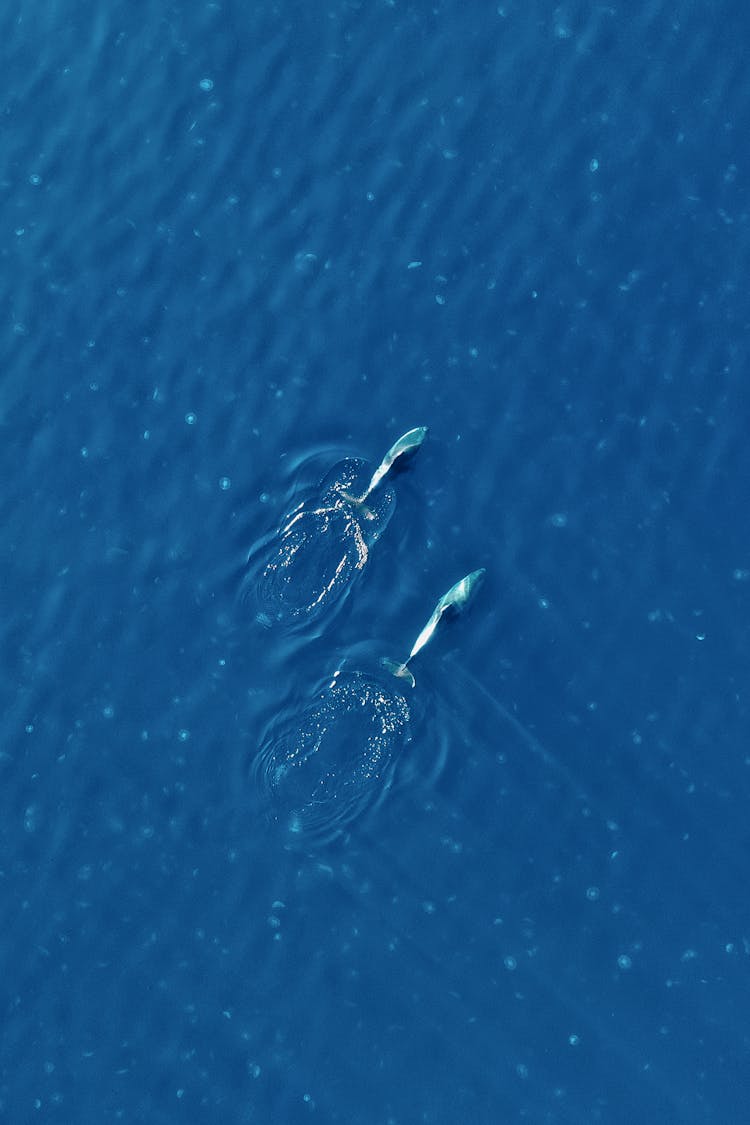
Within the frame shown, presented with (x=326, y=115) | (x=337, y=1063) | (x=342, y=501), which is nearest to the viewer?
(x=337, y=1063)

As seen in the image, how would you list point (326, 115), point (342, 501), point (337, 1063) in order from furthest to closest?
1. point (326, 115)
2. point (342, 501)
3. point (337, 1063)

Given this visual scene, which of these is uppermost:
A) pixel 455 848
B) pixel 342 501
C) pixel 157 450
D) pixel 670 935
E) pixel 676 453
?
pixel 157 450

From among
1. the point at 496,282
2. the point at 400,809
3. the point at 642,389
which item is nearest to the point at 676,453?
the point at 642,389

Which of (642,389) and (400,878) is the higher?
(642,389)

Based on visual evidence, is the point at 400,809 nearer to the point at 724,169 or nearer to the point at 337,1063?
the point at 337,1063

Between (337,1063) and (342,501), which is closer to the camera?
(337,1063)

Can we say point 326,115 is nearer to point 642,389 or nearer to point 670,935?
point 642,389
